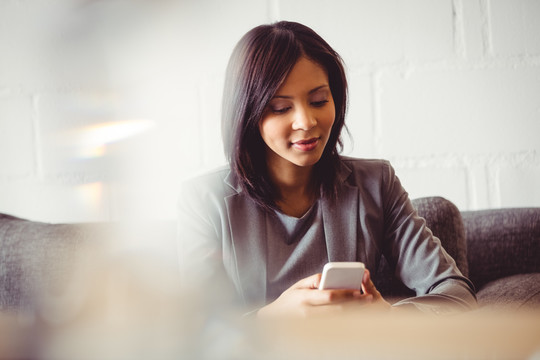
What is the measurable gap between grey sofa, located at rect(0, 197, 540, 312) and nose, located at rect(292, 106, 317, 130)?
0.41 m

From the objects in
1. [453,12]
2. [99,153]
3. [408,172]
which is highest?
[453,12]

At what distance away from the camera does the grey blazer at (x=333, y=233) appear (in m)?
1.15

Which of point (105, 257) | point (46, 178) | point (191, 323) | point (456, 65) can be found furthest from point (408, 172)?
point (191, 323)

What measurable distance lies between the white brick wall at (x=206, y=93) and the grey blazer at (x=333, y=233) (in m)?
0.38

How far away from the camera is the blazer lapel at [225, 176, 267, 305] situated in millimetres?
1154

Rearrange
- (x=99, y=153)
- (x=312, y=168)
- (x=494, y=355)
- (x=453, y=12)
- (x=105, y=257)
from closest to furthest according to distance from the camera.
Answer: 1. (x=494, y=355)
2. (x=312, y=168)
3. (x=105, y=257)
4. (x=453, y=12)
5. (x=99, y=153)

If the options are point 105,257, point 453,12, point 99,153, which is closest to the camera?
point 105,257

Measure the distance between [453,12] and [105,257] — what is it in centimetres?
111

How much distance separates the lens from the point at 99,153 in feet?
5.55

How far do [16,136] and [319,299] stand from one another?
123 centimetres

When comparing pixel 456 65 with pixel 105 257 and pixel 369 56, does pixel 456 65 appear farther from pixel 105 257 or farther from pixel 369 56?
pixel 105 257

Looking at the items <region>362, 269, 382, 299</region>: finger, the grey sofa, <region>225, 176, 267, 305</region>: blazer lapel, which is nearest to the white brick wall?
the grey sofa

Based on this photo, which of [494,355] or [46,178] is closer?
[494,355]

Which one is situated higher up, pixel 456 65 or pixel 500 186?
pixel 456 65
